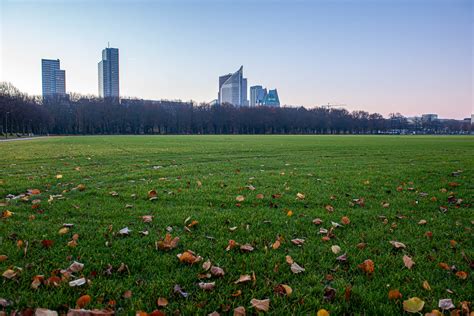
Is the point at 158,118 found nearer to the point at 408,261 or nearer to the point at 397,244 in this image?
the point at 397,244

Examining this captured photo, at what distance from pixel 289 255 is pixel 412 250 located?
Result: 5.41 ft

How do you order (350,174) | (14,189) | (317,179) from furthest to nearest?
(350,174), (317,179), (14,189)

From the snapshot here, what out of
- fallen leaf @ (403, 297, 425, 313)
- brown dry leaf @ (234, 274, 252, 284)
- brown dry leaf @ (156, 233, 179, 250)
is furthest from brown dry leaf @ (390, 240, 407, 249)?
brown dry leaf @ (156, 233, 179, 250)

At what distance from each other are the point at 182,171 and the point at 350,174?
5.85 metres

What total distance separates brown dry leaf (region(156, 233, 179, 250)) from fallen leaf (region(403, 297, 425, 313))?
104 inches

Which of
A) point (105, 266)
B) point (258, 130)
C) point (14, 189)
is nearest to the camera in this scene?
point (105, 266)

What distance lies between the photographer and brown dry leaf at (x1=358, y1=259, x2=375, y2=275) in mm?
3464

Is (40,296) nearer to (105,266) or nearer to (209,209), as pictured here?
(105,266)

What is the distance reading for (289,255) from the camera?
12.6 ft

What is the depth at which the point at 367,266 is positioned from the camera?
11.5 ft

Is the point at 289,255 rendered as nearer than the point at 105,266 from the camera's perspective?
No

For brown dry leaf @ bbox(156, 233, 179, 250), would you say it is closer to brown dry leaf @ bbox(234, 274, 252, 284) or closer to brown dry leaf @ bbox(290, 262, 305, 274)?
brown dry leaf @ bbox(234, 274, 252, 284)

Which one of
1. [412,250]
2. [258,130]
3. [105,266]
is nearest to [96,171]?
[105,266]

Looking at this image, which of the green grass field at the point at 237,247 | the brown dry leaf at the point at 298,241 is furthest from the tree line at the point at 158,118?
the brown dry leaf at the point at 298,241
